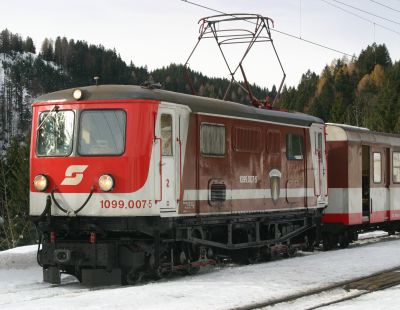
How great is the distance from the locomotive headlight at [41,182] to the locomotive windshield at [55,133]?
43 cm

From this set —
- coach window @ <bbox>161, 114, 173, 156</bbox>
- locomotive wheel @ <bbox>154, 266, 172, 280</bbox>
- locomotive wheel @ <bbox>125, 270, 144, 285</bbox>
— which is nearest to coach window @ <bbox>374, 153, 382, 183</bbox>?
locomotive wheel @ <bbox>154, 266, 172, 280</bbox>

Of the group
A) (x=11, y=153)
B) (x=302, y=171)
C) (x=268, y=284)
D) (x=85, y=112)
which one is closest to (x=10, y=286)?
(x=85, y=112)

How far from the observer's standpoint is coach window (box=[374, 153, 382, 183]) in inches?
812

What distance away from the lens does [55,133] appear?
1240cm

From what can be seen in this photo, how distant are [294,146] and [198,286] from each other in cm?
627

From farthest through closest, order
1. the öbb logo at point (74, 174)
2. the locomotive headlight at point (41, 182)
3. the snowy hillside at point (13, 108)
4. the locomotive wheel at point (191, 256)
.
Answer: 1. the snowy hillside at point (13, 108)
2. the locomotive wheel at point (191, 256)
3. the locomotive headlight at point (41, 182)
4. the öbb logo at point (74, 174)

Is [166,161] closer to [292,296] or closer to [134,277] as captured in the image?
[134,277]

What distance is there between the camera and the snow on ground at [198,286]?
946cm

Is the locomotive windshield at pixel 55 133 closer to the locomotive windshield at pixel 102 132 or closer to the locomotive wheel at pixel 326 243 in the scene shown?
the locomotive windshield at pixel 102 132

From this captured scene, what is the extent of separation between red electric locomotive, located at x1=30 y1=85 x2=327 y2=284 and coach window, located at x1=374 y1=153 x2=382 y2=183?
7.74m

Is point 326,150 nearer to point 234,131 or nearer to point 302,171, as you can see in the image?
point 302,171

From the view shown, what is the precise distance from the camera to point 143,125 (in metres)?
11.8

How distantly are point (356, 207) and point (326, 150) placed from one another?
2229mm

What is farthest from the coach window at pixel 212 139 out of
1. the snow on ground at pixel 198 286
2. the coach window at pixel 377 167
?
the coach window at pixel 377 167
